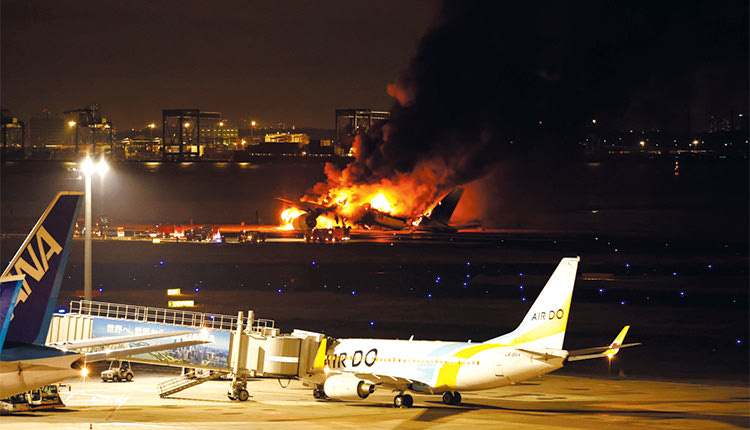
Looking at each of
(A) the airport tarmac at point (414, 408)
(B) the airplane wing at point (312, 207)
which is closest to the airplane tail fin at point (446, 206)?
(B) the airplane wing at point (312, 207)

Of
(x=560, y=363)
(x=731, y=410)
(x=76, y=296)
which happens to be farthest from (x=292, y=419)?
(x=76, y=296)

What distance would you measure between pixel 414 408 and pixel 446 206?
300 feet

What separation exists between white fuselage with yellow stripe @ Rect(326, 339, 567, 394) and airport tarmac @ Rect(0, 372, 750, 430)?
4.36 feet

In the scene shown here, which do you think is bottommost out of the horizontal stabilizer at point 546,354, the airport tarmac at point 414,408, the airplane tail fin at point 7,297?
the airport tarmac at point 414,408

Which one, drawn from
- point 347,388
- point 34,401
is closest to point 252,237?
point 347,388

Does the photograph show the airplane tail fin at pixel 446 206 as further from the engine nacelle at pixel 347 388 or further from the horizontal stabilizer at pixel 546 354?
the horizontal stabilizer at pixel 546 354

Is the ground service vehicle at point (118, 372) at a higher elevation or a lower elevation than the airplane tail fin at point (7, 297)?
lower

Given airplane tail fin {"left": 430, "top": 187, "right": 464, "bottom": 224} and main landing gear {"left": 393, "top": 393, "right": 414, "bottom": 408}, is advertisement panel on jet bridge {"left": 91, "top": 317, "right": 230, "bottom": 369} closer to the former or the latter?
main landing gear {"left": 393, "top": 393, "right": 414, "bottom": 408}

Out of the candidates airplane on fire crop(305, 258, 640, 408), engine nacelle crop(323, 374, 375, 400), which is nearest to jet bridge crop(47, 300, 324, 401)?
airplane on fire crop(305, 258, 640, 408)

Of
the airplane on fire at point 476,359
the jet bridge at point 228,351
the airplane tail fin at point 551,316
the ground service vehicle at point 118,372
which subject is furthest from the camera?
the ground service vehicle at point 118,372

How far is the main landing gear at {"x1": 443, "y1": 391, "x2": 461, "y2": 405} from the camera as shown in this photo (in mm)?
43688

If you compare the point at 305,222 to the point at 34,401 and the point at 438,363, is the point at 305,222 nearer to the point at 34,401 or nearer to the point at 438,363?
the point at 438,363

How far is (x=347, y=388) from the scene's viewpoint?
42344 mm

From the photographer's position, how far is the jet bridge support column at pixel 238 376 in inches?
1729
